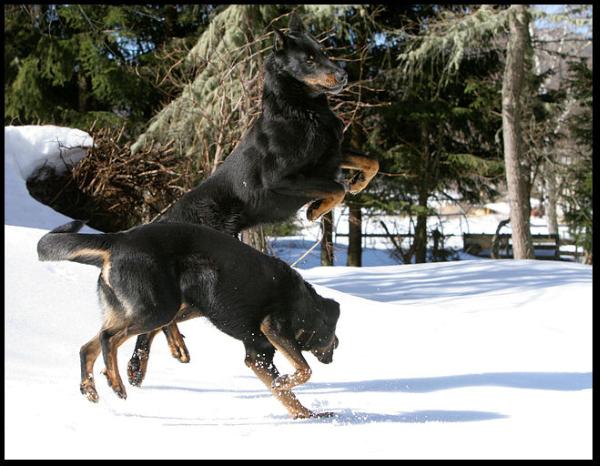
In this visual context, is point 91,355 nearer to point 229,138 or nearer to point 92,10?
point 229,138

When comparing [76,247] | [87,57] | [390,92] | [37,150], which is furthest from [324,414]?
[87,57]

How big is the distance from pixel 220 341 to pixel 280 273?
2.32 meters

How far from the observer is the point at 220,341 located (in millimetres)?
6105

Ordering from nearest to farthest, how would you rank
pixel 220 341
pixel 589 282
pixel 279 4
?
pixel 220 341, pixel 589 282, pixel 279 4

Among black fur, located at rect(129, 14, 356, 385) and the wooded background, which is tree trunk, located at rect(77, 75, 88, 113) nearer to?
the wooded background

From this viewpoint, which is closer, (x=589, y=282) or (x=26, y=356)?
(x=26, y=356)

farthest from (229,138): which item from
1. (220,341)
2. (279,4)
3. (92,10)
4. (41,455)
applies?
(92,10)

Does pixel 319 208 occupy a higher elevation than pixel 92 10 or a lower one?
lower

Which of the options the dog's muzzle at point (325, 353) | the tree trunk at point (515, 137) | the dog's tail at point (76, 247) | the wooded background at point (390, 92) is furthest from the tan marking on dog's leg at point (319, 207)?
the wooded background at point (390, 92)

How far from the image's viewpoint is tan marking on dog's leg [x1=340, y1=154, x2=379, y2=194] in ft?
14.5

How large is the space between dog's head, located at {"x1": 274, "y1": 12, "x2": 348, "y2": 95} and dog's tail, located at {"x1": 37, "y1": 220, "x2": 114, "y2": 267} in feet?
4.68

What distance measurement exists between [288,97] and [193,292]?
4.26 ft

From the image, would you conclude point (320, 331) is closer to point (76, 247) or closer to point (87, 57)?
point (76, 247)

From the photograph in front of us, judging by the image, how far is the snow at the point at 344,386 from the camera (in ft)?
11.1
